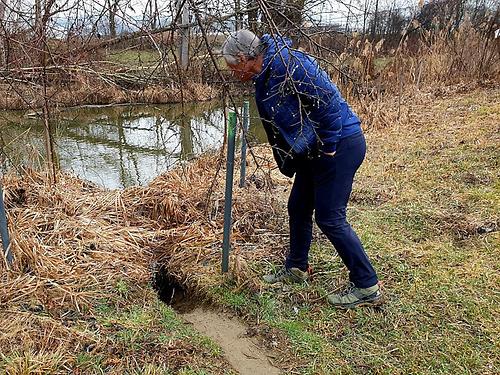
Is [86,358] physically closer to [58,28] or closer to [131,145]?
[58,28]

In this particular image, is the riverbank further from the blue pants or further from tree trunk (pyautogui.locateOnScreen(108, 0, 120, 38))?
tree trunk (pyautogui.locateOnScreen(108, 0, 120, 38))

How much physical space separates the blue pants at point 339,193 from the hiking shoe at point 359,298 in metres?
0.04

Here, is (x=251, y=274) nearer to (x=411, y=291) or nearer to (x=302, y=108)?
(x=411, y=291)

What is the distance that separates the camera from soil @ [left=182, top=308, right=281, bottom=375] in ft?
7.94

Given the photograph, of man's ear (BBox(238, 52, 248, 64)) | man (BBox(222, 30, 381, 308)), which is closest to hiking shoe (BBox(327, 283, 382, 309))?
man (BBox(222, 30, 381, 308))

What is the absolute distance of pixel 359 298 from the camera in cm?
277

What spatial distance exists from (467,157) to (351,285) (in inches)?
121

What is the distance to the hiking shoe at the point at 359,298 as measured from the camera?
108 inches

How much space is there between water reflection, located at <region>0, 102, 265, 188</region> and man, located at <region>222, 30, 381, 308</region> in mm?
2659

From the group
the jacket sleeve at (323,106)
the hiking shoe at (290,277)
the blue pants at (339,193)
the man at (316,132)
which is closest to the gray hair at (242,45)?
the man at (316,132)

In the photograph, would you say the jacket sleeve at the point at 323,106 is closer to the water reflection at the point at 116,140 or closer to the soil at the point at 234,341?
the soil at the point at 234,341

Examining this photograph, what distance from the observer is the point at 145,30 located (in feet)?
7.44

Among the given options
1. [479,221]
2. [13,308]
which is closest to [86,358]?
[13,308]

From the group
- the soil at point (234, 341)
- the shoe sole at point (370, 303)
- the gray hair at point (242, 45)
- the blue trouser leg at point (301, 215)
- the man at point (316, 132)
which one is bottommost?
the soil at point (234, 341)
